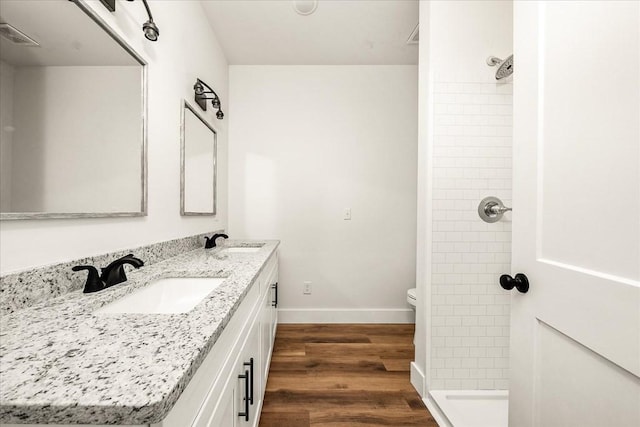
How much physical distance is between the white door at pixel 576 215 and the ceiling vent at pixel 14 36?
4.77 ft

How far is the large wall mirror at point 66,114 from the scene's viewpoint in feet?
2.52

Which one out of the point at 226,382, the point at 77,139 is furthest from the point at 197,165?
the point at 226,382

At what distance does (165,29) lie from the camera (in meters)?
1.57

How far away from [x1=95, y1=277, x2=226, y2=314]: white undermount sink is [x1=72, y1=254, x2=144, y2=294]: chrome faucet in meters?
0.08

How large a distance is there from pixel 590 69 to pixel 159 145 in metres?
1.72

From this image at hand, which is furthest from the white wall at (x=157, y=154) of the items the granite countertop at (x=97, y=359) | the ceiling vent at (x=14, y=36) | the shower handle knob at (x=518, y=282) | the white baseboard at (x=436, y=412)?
the white baseboard at (x=436, y=412)

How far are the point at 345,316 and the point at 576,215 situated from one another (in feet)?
7.97

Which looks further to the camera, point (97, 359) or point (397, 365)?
point (397, 365)

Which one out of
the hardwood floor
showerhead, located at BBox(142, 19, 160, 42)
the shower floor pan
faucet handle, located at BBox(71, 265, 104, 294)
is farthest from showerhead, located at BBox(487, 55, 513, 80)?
faucet handle, located at BBox(71, 265, 104, 294)

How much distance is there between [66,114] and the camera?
0.93m

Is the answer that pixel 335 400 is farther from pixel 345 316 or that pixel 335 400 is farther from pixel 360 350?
pixel 345 316

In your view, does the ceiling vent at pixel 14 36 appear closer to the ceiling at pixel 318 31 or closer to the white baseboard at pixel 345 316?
the ceiling at pixel 318 31

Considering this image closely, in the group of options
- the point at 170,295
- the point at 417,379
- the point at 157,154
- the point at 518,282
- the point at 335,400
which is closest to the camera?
the point at 518,282

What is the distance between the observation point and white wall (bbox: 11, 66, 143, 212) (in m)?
0.80
